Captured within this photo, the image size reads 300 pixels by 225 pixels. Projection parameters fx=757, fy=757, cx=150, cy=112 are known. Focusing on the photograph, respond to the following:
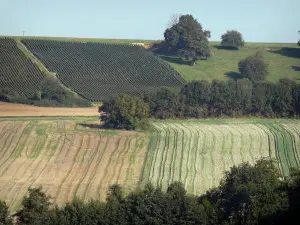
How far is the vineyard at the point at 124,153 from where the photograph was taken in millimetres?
49906

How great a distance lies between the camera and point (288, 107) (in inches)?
3024

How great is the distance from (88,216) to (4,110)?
37.7 metres

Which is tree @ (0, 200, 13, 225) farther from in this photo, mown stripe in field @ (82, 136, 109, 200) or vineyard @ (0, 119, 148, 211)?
mown stripe in field @ (82, 136, 109, 200)

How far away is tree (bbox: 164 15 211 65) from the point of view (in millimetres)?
107562

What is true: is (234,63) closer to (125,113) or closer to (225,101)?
(225,101)

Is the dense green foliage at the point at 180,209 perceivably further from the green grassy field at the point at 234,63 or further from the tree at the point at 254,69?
the tree at the point at 254,69

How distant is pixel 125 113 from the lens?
64.3 meters

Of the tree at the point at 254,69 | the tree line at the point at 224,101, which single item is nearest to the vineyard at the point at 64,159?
the tree line at the point at 224,101

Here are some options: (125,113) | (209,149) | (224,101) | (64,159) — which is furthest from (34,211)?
(224,101)

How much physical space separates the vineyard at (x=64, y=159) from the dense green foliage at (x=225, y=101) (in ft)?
35.9

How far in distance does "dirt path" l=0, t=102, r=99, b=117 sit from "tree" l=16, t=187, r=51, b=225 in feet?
107

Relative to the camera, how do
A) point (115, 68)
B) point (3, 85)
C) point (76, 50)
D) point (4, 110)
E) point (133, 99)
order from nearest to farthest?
point (133, 99) → point (4, 110) → point (3, 85) → point (115, 68) → point (76, 50)

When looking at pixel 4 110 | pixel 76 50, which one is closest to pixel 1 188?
pixel 4 110

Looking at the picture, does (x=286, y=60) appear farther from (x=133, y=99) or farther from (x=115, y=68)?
(x=133, y=99)
